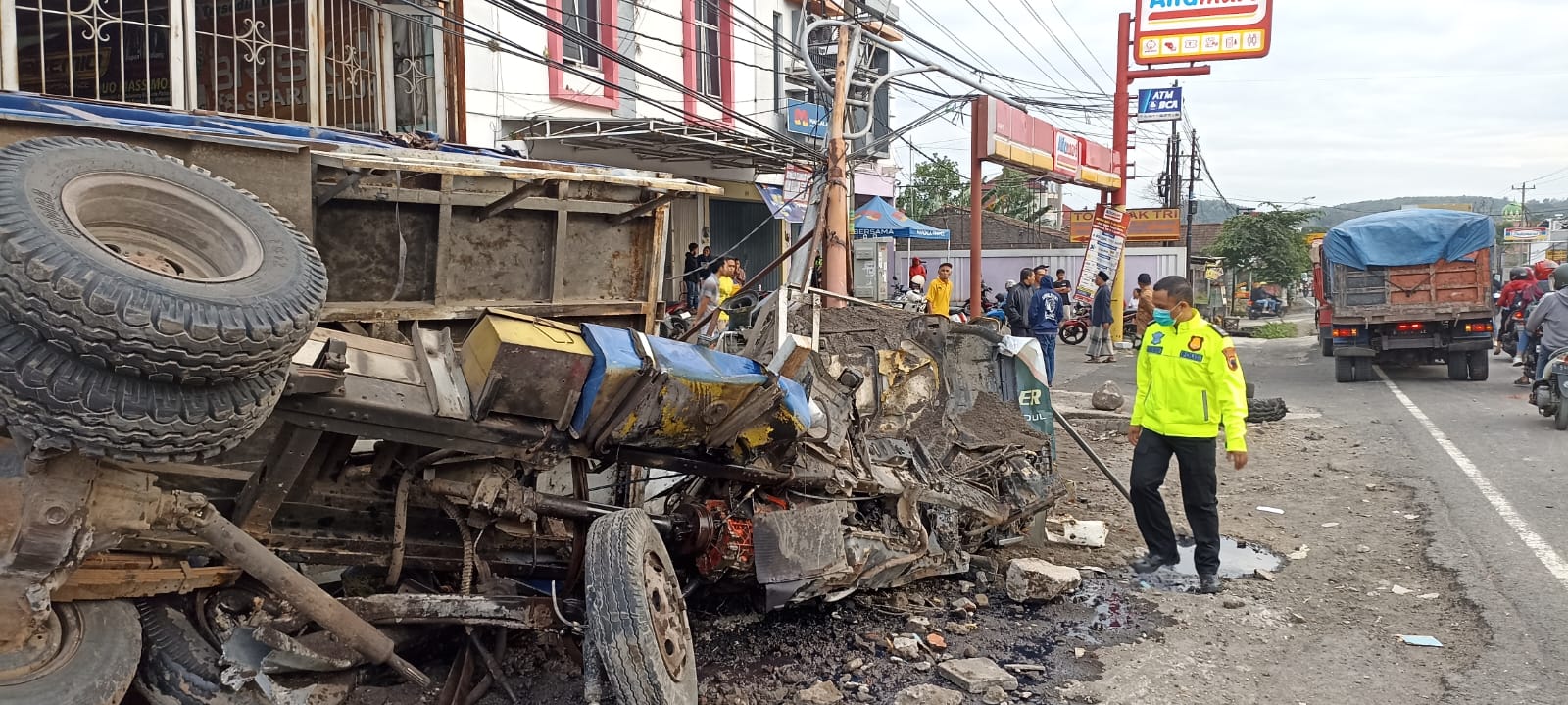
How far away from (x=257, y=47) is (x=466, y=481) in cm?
623

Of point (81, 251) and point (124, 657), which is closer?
point (81, 251)

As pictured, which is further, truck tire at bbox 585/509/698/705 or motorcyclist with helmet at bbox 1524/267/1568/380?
motorcyclist with helmet at bbox 1524/267/1568/380

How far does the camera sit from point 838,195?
11.5 meters

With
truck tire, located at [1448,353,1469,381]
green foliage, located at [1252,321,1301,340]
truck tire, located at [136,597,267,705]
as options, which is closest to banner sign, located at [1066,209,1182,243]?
green foliage, located at [1252,321,1301,340]

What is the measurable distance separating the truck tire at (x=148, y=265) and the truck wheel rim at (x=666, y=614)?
4.43 feet

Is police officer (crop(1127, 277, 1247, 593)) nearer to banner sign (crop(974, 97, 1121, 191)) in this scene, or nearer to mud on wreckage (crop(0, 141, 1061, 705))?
mud on wreckage (crop(0, 141, 1061, 705))

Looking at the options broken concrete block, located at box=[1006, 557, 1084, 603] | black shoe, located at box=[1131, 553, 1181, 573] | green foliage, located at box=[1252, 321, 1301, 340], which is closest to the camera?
broken concrete block, located at box=[1006, 557, 1084, 603]

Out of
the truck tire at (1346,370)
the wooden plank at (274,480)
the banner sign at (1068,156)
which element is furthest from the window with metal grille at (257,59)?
the truck tire at (1346,370)

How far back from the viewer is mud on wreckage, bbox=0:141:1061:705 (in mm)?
2580

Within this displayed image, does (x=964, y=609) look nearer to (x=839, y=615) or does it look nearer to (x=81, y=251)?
(x=839, y=615)

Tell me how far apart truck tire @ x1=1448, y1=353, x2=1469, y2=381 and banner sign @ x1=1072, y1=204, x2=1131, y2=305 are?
5.45m

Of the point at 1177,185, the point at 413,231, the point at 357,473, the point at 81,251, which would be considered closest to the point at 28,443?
the point at 81,251

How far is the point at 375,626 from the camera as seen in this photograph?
3.60 meters

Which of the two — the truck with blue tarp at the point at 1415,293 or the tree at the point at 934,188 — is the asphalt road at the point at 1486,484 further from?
the tree at the point at 934,188
